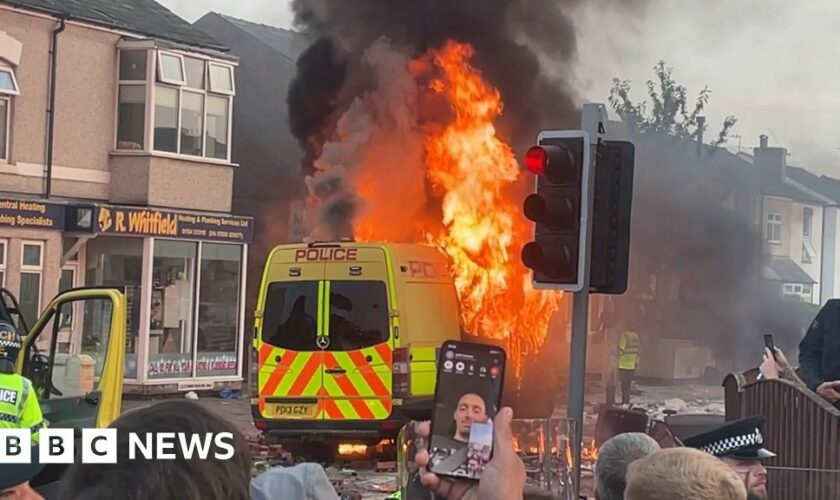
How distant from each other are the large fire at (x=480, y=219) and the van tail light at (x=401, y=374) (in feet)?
8.79

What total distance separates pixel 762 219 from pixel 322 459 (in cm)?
1982

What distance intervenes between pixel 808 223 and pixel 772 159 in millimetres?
4040

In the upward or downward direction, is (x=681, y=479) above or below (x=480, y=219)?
below

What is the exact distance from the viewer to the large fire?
15.6 meters

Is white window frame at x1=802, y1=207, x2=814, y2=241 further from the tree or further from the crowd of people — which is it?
the crowd of people

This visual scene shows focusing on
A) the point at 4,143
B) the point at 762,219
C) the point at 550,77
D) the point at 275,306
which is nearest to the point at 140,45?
the point at 4,143

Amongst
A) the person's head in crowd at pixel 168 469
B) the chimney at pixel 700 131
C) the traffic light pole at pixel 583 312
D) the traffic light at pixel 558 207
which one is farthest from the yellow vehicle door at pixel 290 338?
the chimney at pixel 700 131

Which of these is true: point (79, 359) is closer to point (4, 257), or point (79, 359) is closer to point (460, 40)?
point (460, 40)

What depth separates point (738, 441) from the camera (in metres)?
4.80

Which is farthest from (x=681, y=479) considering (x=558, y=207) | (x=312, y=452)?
(x=312, y=452)

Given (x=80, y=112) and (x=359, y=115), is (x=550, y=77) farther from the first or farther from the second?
(x=80, y=112)

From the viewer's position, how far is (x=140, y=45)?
2152 cm

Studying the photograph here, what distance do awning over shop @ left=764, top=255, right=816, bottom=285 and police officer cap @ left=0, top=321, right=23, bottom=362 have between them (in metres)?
24.3

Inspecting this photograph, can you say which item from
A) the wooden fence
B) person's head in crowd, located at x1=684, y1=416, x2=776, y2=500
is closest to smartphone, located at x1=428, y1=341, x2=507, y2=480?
person's head in crowd, located at x1=684, y1=416, x2=776, y2=500
